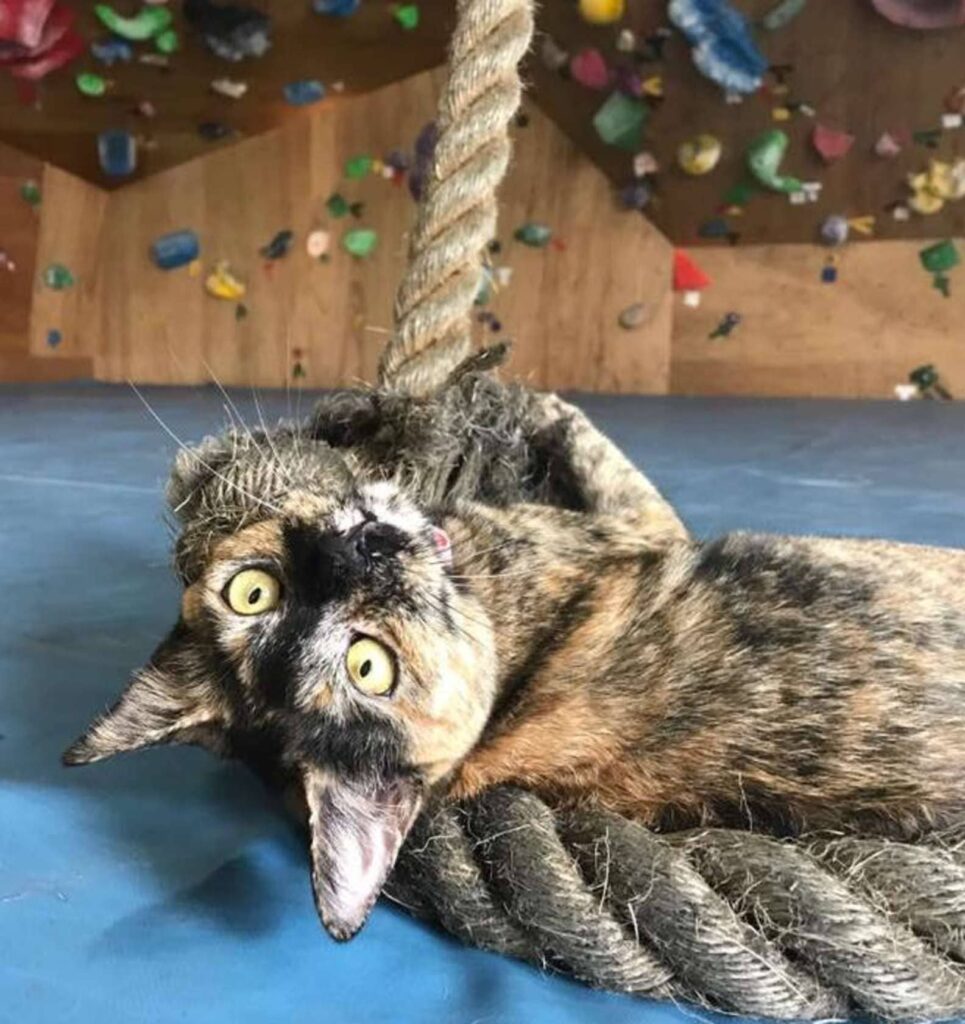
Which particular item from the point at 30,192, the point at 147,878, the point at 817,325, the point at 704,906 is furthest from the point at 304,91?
the point at 704,906

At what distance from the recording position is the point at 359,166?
167 inches

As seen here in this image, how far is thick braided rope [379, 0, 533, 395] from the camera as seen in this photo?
1188 millimetres

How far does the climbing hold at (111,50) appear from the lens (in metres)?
3.81

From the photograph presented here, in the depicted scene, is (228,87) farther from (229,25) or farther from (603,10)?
(603,10)

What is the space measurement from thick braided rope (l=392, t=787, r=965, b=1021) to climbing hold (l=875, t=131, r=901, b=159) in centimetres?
323

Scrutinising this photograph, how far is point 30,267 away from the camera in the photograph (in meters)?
4.39

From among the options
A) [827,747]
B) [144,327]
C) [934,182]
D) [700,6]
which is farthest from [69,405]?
[827,747]

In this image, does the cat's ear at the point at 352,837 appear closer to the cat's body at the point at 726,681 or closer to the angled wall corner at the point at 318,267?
the cat's body at the point at 726,681

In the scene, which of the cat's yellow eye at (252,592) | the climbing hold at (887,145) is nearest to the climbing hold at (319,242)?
the climbing hold at (887,145)

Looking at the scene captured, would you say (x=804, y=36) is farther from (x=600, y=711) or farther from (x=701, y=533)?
(x=600, y=711)

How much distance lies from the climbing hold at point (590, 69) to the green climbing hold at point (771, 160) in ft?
1.66

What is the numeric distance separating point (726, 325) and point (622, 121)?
0.73 metres

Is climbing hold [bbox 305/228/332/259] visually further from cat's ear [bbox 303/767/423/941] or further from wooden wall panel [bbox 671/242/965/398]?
cat's ear [bbox 303/767/423/941]

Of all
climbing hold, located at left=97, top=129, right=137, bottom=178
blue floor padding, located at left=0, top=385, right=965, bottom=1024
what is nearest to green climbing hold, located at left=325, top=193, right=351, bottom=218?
climbing hold, located at left=97, top=129, right=137, bottom=178
